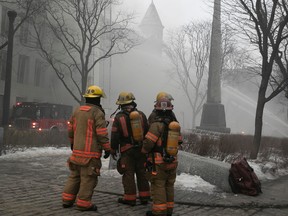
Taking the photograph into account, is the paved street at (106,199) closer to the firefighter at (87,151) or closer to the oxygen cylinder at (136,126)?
the firefighter at (87,151)

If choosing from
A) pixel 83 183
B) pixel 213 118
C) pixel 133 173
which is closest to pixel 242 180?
pixel 133 173

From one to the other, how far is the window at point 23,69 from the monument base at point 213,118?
13826 mm

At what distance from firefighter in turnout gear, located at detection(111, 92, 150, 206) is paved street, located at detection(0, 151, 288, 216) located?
249 mm

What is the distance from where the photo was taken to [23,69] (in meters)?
26.5

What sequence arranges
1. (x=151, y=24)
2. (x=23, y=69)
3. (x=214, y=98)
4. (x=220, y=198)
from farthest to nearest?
1. (x=151, y=24)
2. (x=23, y=69)
3. (x=214, y=98)
4. (x=220, y=198)

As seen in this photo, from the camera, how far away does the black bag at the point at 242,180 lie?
6607mm

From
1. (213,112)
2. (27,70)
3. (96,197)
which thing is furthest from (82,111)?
(27,70)

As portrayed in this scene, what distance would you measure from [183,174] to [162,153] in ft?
9.92

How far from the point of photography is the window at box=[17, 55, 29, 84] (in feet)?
85.5

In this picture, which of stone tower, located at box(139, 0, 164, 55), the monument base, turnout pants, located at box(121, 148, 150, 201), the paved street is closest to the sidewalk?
the paved street

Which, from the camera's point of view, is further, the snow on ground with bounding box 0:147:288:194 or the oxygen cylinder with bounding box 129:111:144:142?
the snow on ground with bounding box 0:147:288:194

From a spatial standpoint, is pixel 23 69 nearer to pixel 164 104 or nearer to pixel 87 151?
pixel 87 151

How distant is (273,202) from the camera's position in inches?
243

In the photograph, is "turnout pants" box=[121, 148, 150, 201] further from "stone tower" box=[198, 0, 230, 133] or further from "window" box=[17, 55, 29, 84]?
"window" box=[17, 55, 29, 84]
